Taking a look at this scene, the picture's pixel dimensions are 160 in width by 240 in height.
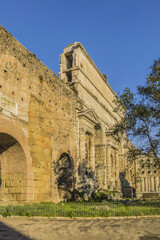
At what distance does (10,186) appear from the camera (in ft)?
38.0

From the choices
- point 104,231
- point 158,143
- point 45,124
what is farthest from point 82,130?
point 104,231

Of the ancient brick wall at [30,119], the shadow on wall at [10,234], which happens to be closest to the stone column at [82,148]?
the ancient brick wall at [30,119]

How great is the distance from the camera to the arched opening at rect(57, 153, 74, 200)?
15.6m

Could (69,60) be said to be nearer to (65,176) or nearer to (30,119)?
(65,176)

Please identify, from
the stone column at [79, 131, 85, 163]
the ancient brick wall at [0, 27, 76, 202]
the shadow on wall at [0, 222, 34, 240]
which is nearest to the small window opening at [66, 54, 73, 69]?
the ancient brick wall at [0, 27, 76, 202]

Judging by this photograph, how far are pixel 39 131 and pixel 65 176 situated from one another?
14.4ft

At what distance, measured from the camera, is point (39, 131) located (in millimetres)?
13172

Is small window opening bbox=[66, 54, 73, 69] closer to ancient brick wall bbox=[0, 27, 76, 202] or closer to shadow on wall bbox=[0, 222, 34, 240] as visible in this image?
ancient brick wall bbox=[0, 27, 76, 202]

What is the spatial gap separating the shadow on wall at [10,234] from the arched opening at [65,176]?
849 cm

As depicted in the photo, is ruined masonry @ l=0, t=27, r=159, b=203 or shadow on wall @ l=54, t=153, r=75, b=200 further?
shadow on wall @ l=54, t=153, r=75, b=200

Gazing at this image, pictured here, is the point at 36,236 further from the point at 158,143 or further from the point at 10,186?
the point at 158,143

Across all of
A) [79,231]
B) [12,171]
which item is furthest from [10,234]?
[12,171]

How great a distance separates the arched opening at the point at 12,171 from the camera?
11.4 meters

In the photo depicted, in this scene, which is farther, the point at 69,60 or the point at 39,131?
the point at 69,60
